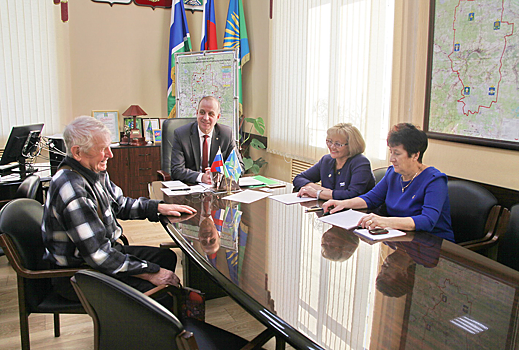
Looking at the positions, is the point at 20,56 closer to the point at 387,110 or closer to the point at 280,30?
the point at 280,30

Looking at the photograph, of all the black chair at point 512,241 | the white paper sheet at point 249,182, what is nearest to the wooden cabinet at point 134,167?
the white paper sheet at point 249,182

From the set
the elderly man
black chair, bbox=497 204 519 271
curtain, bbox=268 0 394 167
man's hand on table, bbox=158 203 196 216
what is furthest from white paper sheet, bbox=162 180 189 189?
black chair, bbox=497 204 519 271

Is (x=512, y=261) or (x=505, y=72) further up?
(x=505, y=72)

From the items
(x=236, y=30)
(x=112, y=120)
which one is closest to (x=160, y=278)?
(x=112, y=120)

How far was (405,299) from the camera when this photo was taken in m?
1.29

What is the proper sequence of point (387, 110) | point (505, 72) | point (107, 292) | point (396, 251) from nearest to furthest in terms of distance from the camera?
point (107, 292) < point (396, 251) < point (505, 72) < point (387, 110)

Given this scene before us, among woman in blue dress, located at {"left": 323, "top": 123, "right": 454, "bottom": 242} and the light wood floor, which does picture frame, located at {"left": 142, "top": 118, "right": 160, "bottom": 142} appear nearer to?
the light wood floor

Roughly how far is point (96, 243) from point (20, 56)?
4.18 metres

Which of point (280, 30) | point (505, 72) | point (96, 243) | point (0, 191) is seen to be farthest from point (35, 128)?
point (505, 72)

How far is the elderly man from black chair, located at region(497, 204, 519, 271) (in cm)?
163

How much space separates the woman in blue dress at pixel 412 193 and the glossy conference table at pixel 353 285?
12cm

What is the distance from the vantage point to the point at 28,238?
1.90m

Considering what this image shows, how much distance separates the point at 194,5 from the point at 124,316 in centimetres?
539

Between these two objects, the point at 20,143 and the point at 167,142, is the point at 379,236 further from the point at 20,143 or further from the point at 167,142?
the point at 20,143
